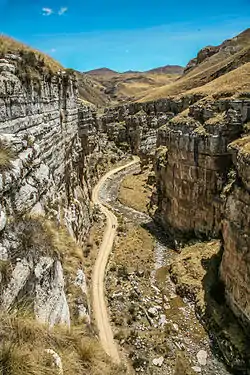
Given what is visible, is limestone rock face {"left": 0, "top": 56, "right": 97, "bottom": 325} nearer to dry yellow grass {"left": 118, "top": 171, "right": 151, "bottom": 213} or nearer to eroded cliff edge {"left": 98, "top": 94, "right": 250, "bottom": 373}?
eroded cliff edge {"left": 98, "top": 94, "right": 250, "bottom": 373}

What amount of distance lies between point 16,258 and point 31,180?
183 inches

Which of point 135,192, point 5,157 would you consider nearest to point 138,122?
point 135,192

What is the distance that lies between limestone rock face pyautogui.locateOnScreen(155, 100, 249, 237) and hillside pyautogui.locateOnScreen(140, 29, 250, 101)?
5233 mm

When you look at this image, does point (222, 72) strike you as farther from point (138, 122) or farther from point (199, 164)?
point (199, 164)

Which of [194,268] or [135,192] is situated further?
[135,192]

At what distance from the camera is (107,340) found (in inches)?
688

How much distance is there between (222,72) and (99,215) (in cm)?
4461

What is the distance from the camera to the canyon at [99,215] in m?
8.67

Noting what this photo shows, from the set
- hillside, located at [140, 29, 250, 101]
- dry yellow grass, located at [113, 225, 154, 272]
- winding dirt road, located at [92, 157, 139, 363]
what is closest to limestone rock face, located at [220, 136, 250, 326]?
winding dirt road, located at [92, 157, 139, 363]

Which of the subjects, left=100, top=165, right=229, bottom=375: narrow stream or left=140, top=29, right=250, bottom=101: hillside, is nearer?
left=100, top=165, right=229, bottom=375: narrow stream

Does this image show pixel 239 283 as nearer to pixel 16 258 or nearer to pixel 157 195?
pixel 16 258

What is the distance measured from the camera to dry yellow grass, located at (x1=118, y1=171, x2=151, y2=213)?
40.3 meters

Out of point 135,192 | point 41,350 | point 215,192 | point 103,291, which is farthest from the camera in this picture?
point 135,192

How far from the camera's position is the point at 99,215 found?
3438 centimetres
